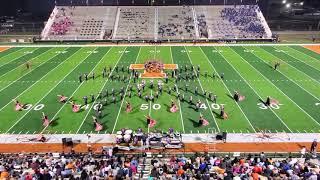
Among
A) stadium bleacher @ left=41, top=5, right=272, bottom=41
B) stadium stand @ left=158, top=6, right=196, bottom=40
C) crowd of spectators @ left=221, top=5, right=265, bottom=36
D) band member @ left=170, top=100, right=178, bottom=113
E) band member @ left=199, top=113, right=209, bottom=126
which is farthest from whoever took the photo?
crowd of spectators @ left=221, top=5, right=265, bottom=36

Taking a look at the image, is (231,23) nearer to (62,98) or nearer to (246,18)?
(246,18)

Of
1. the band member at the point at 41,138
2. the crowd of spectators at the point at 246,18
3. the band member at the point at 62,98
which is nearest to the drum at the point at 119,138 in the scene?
the band member at the point at 41,138

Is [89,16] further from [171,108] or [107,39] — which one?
[171,108]

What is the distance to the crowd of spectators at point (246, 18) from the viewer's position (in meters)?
56.4

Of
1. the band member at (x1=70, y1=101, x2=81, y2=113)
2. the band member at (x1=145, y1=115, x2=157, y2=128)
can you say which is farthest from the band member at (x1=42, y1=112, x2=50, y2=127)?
the band member at (x1=145, y1=115, x2=157, y2=128)

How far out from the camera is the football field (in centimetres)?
A: 2080

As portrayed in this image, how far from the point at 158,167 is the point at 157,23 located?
47.5 metres

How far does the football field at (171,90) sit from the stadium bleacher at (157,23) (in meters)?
12.9

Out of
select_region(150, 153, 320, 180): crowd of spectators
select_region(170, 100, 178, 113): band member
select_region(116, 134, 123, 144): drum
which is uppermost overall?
select_region(170, 100, 178, 113): band member

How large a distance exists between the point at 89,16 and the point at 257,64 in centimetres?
3580

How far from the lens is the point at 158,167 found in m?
14.4

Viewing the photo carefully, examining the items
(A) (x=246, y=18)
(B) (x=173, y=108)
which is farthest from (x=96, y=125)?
(A) (x=246, y=18)

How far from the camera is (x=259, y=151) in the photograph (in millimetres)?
17484

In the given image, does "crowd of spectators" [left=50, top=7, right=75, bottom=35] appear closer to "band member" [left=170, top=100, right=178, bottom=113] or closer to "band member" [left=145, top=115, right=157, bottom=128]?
"band member" [left=170, top=100, right=178, bottom=113]
